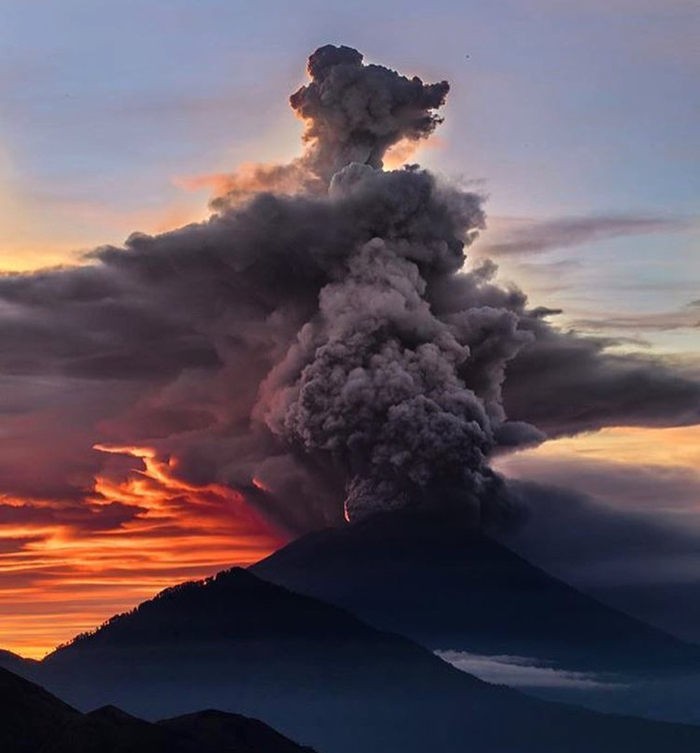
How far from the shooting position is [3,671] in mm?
188500

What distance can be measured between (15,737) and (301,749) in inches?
1525

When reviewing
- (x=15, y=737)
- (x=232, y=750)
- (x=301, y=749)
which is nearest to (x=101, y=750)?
(x=15, y=737)

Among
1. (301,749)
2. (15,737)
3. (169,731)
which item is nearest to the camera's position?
(15,737)

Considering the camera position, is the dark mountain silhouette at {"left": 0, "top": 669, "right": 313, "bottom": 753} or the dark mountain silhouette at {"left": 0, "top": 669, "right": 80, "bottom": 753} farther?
the dark mountain silhouette at {"left": 0, "top": 669, "right": 313, "bottom": 753}

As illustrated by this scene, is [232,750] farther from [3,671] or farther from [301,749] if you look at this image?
[3,671]

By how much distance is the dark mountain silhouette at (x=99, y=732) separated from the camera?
173m

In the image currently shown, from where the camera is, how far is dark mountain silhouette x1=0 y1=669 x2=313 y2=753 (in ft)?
569

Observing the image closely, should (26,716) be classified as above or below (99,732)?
above

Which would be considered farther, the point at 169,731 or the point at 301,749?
the point at 301,749

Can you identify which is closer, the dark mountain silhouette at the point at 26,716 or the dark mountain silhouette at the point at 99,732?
the dark mountain silhouette at the point at 26,716

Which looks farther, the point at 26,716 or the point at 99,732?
the point at 26,716

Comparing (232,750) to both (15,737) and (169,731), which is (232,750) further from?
(15,737)

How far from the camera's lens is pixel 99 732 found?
17725 centimetres

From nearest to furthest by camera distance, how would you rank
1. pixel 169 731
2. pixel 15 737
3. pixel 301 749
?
pixel 15 737
pixel 169 731
pixel 301 749
